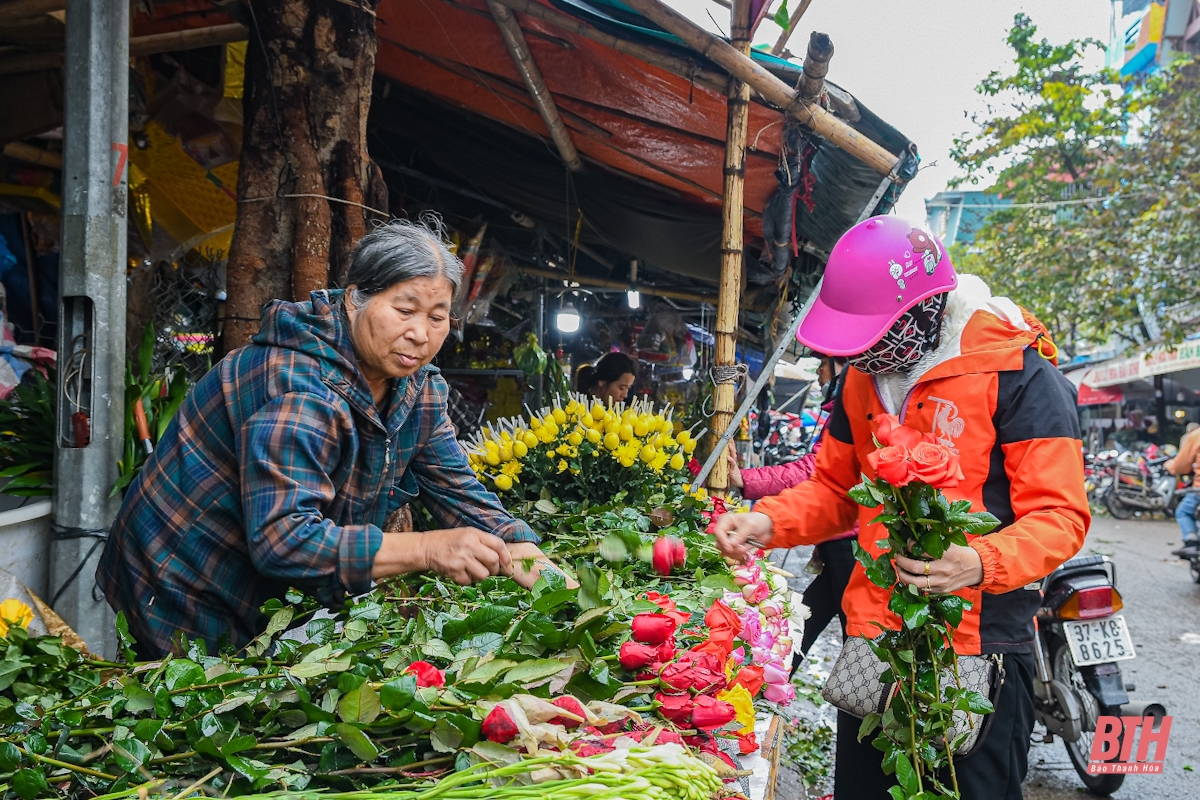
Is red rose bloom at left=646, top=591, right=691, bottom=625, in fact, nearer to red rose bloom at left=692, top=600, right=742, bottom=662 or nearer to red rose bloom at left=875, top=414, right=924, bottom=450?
red rose bloom at left=692, top=600, right=742, bottom=662

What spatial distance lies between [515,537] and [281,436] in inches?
26.4

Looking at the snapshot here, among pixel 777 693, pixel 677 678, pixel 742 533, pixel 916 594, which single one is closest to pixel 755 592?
pixel 742 533

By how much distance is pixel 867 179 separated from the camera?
405 centimetres

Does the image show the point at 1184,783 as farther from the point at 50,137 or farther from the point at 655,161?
the point at 50,137

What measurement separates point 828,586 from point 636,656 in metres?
2.70

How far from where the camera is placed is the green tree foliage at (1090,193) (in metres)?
11.3

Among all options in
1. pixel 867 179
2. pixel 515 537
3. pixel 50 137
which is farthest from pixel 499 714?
pixel 50 137

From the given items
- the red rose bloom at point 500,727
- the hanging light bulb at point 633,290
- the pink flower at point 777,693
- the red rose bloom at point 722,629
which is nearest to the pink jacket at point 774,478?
the pink flower at point 777,693

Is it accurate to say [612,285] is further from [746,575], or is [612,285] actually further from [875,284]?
[875,284]

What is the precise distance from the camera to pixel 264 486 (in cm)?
154

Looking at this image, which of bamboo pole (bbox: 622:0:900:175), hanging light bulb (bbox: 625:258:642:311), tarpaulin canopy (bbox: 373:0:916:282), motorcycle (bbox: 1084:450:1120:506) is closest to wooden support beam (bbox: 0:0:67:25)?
tarpaulin canopy (bbox: 373:0:916:282)

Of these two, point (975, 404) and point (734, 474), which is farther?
point (734, 474)

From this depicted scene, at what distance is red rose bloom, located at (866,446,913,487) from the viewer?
139 centimetres

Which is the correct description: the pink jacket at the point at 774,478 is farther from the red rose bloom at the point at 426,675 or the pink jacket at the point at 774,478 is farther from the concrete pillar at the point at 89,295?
the red rose bloom at the point at 426,675
